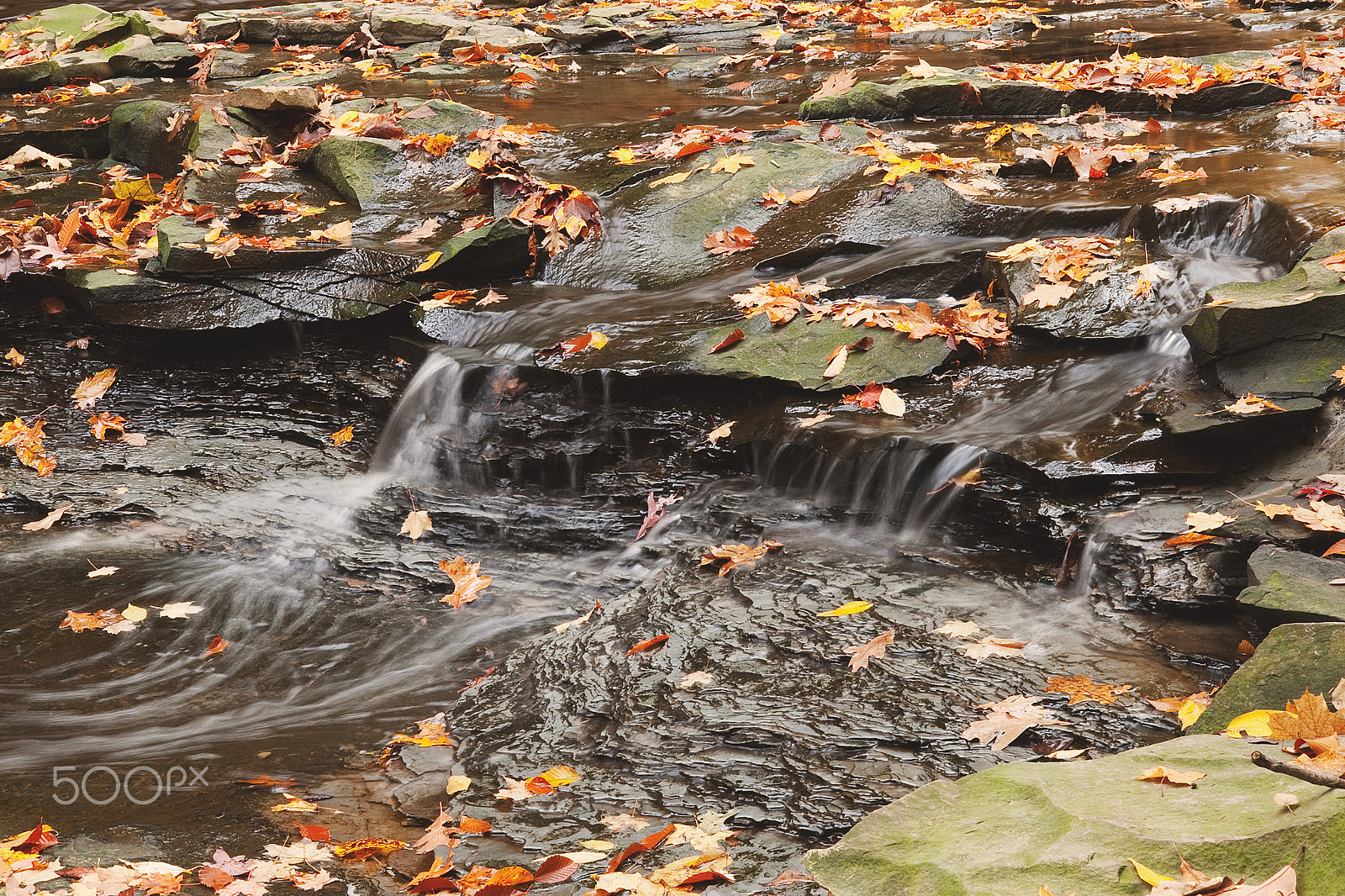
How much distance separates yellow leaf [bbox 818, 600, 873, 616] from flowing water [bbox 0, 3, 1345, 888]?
0.09 m

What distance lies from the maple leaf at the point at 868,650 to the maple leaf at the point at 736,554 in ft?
2.75

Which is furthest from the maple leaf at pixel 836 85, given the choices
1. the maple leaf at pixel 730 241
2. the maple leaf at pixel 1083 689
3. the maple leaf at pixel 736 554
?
the maple leaf at pixel 1083 689

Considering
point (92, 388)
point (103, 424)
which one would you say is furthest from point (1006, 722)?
point (92, 388)

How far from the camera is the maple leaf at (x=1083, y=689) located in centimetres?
325

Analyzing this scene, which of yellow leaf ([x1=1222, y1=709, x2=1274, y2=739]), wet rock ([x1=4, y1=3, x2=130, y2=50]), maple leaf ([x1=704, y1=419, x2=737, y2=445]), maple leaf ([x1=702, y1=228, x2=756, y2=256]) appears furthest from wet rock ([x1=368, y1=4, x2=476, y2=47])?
yellow leaf ([x1=1222, y1=709, x2=1274, y2=739])

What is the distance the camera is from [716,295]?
571 cm

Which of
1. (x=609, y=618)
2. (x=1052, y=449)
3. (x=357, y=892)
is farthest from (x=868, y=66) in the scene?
(x=357, y=892)

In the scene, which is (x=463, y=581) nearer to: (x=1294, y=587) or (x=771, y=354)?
(x=771, y=354)

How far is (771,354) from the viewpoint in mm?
5086

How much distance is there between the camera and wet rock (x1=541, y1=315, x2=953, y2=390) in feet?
16.0

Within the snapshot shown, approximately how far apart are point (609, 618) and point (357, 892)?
5.43ft

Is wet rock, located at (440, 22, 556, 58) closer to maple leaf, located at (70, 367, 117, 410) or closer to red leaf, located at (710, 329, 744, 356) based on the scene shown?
maple leaf, located at (70, 367, 117, 410)

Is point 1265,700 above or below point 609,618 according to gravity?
above

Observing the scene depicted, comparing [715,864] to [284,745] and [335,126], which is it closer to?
[284,745]
